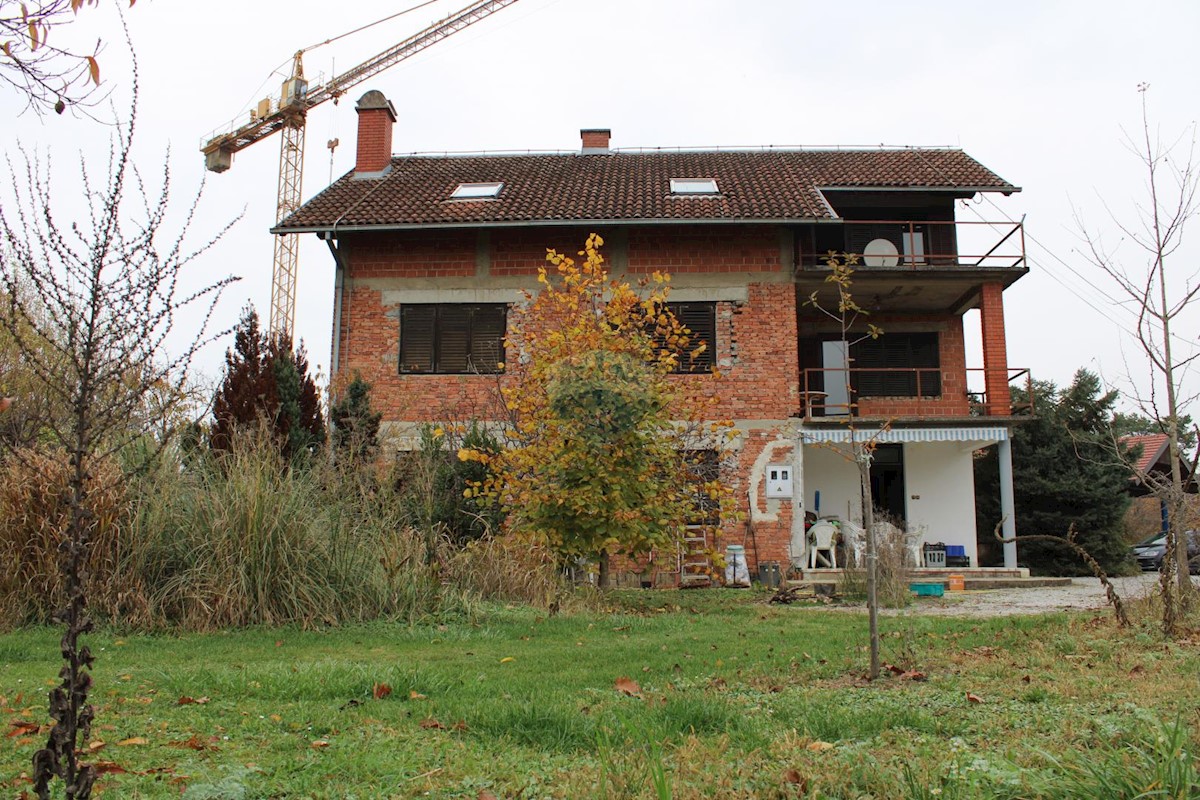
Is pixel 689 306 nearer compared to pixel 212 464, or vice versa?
pixel 212 464

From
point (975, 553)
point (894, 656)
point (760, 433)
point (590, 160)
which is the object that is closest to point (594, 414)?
point (894, 656)

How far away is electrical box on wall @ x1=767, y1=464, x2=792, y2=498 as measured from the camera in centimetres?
1784

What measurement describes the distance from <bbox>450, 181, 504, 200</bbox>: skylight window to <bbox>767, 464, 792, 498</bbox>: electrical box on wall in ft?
25.3

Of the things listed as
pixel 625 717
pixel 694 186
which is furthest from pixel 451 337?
pixel 625 717

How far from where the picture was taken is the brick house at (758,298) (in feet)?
59.6

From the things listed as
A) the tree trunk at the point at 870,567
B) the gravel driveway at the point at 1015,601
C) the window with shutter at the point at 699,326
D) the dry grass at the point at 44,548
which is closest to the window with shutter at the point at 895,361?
the window with shutter at the point at 699,326

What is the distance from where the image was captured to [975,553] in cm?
1962

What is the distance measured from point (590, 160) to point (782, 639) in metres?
17.2

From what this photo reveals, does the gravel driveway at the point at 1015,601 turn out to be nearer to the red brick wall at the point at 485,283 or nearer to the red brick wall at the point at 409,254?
the red brick wall at the point at 485,283

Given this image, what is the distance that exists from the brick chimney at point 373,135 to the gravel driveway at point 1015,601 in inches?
576

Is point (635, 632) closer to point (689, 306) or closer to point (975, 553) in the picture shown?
point (689, 306)

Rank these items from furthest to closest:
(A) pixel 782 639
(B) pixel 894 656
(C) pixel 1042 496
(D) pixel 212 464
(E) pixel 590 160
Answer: (E) pixel 590 160
(C) pixel 1042 496
(D) pixel 212 464
(A) pixel 782 639
(B) pixel 894 656

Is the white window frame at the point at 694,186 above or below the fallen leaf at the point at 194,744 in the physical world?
above

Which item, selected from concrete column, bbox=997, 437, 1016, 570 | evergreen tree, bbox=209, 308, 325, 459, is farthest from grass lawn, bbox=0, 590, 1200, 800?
concrete column, bbox=997, 437, 1016, 570
